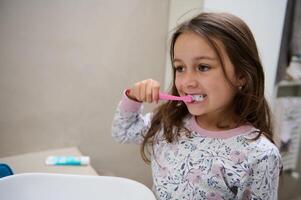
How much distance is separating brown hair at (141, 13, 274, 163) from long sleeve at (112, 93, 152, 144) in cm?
3

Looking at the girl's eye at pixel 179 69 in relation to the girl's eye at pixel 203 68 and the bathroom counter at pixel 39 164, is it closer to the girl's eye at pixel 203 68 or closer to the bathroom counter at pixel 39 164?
the girl's eye at pixel 203 68

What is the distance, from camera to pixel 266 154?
0.60 m

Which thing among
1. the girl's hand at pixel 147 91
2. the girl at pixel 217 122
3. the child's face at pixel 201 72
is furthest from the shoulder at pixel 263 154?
the girl's hand at pixel 147 91

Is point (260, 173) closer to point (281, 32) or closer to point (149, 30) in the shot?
point (149, 30)

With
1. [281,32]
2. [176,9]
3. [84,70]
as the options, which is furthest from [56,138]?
[281,32]

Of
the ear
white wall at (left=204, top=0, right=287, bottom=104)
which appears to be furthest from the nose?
white wall at (left=204, top=0, right=287, bottom=104)

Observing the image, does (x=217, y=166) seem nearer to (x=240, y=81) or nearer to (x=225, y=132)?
(x=225, y=132)

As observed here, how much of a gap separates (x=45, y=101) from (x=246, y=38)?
0.62 metres

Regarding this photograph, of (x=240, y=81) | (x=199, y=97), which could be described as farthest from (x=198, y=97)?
(x=240, y=81)

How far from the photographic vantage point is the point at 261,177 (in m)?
0.59

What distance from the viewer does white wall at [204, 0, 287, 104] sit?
1.00 m

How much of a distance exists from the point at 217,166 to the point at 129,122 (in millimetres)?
239

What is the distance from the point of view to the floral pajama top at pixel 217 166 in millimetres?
599

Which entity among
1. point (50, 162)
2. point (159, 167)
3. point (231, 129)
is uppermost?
point (231, 129)
